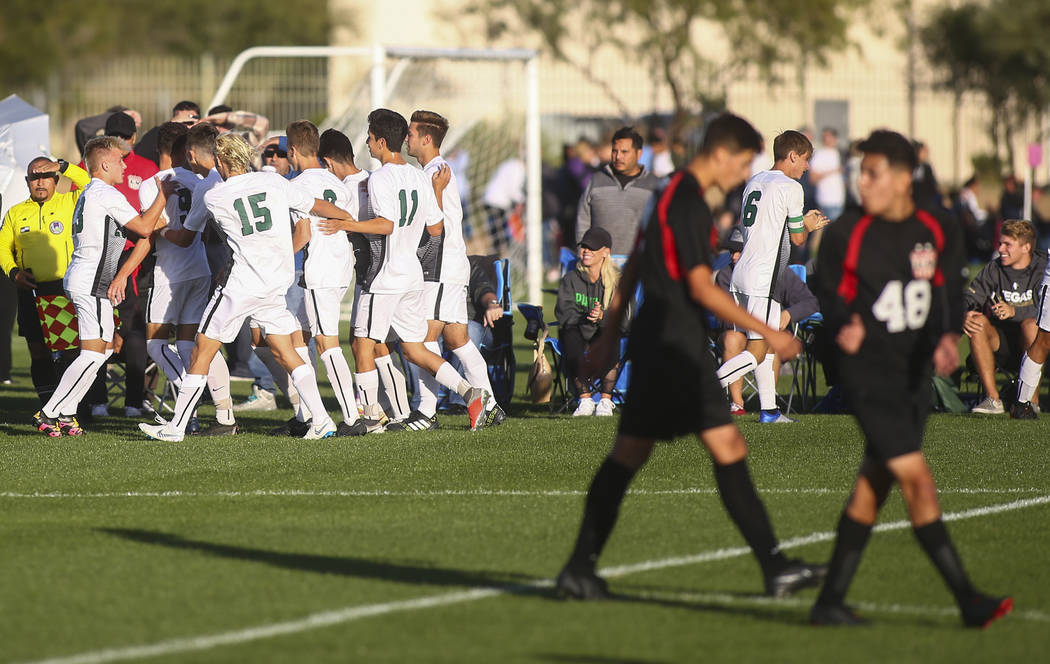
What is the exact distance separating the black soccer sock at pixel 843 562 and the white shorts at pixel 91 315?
654cm

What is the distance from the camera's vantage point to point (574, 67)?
36750 mm

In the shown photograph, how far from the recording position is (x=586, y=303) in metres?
12.3

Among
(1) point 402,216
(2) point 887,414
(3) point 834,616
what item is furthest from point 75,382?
(2) point 887,414

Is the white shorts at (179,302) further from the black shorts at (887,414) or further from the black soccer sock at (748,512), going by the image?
the black shorts at (887,414)

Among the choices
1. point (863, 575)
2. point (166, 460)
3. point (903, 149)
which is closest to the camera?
point (903, 149)

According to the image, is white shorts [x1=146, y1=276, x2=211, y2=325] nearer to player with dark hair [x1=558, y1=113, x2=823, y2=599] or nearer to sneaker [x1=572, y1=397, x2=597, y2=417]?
sneaker [x1=572, y1=397, x2=597, y2=417]

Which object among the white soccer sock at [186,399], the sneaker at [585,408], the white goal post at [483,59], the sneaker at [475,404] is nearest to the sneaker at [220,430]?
the white soccer sock at [186,399]

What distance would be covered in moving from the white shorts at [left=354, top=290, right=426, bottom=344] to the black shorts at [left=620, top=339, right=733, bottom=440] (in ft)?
16.4

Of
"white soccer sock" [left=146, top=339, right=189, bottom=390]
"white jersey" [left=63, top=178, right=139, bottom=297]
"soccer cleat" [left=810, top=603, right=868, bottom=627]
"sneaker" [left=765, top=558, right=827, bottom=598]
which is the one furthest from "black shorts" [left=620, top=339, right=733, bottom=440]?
"white soccer sock" [left=146, top=339, right=189, bottom=390]

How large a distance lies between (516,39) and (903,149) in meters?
35.6

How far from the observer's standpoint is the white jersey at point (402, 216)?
10656 mm

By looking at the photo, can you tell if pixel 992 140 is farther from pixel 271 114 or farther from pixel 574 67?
pixel 271 114

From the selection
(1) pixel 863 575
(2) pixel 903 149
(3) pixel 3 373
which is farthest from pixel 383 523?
(3) pixel 3 373

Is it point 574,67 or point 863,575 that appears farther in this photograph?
point 574,67
